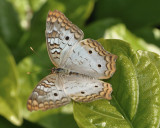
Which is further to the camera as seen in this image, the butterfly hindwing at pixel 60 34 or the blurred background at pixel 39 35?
the blurred background at pixel 39 35

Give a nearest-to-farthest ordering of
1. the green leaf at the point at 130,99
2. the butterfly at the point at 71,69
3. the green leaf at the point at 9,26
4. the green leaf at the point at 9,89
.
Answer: the green leaf at the point at 130,99
the butterfly at the point at 71,69
the green leaf at the point at 9,89
the green leaf at the point at 9,26

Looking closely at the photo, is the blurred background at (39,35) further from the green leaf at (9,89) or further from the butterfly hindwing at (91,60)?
the butterfly hindwing at (91,60)

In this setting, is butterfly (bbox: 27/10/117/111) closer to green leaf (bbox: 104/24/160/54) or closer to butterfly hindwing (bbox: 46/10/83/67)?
butterfly hindwing (bbox: 46/10/83/67)

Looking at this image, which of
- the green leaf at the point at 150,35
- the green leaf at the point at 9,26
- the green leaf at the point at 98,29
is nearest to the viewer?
the green leaf at the point at 98,29

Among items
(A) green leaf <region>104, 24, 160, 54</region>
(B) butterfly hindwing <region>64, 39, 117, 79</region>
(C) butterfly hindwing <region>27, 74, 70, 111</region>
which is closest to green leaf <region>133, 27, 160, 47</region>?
(A) green leaf <region>104, 24, 160, 54</region>

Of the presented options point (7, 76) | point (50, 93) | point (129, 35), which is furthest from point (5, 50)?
point (129, 35)

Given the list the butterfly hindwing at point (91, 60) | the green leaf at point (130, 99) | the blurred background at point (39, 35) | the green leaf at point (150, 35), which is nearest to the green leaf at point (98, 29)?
the blurred background at point (39, 35)

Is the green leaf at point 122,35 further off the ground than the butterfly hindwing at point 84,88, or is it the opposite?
the butterfly hindwing at point 84,88

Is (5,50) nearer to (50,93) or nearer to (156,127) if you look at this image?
(50,93)
